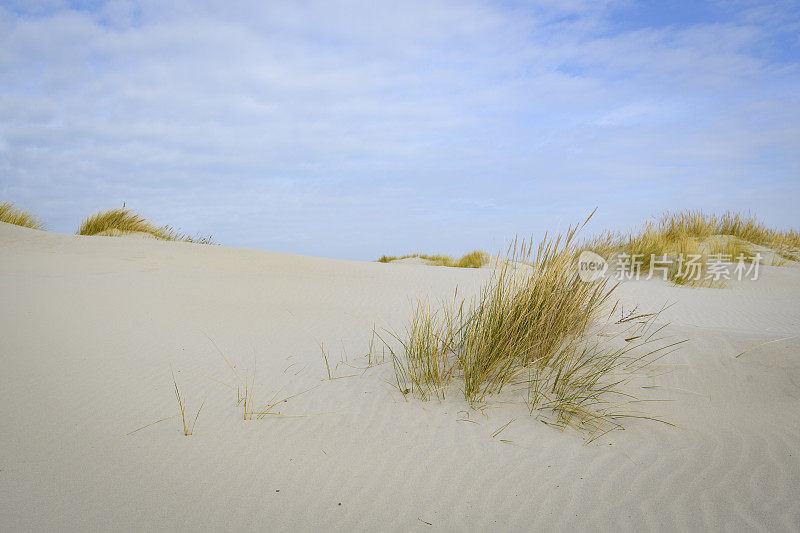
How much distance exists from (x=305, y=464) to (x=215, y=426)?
59 centimetres

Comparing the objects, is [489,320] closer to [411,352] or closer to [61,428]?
[411,352]

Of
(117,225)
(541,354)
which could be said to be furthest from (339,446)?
A: (117,225)

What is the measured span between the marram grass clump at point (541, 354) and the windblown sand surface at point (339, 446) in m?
0.14

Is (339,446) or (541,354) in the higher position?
(541,354)

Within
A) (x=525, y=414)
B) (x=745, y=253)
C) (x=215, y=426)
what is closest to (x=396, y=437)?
(x=525, y=414)

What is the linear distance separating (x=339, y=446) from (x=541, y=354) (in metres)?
1.36

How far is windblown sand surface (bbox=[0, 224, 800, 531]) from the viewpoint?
6.13ft

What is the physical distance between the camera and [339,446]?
2270 mm

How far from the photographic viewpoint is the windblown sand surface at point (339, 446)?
73.5 inches

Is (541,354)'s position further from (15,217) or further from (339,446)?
(15,217)

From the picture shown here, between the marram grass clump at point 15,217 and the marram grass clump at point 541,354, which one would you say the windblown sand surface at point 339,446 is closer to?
the marram grass clump at point 541,354

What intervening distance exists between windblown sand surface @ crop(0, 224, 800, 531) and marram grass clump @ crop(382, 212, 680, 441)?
14 centimetres

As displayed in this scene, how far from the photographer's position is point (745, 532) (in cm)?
178

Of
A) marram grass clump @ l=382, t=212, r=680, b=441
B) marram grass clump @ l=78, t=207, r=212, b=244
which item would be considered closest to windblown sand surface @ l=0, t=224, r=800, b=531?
marram grass clump @ l=382, t=212, r=680, b=441
